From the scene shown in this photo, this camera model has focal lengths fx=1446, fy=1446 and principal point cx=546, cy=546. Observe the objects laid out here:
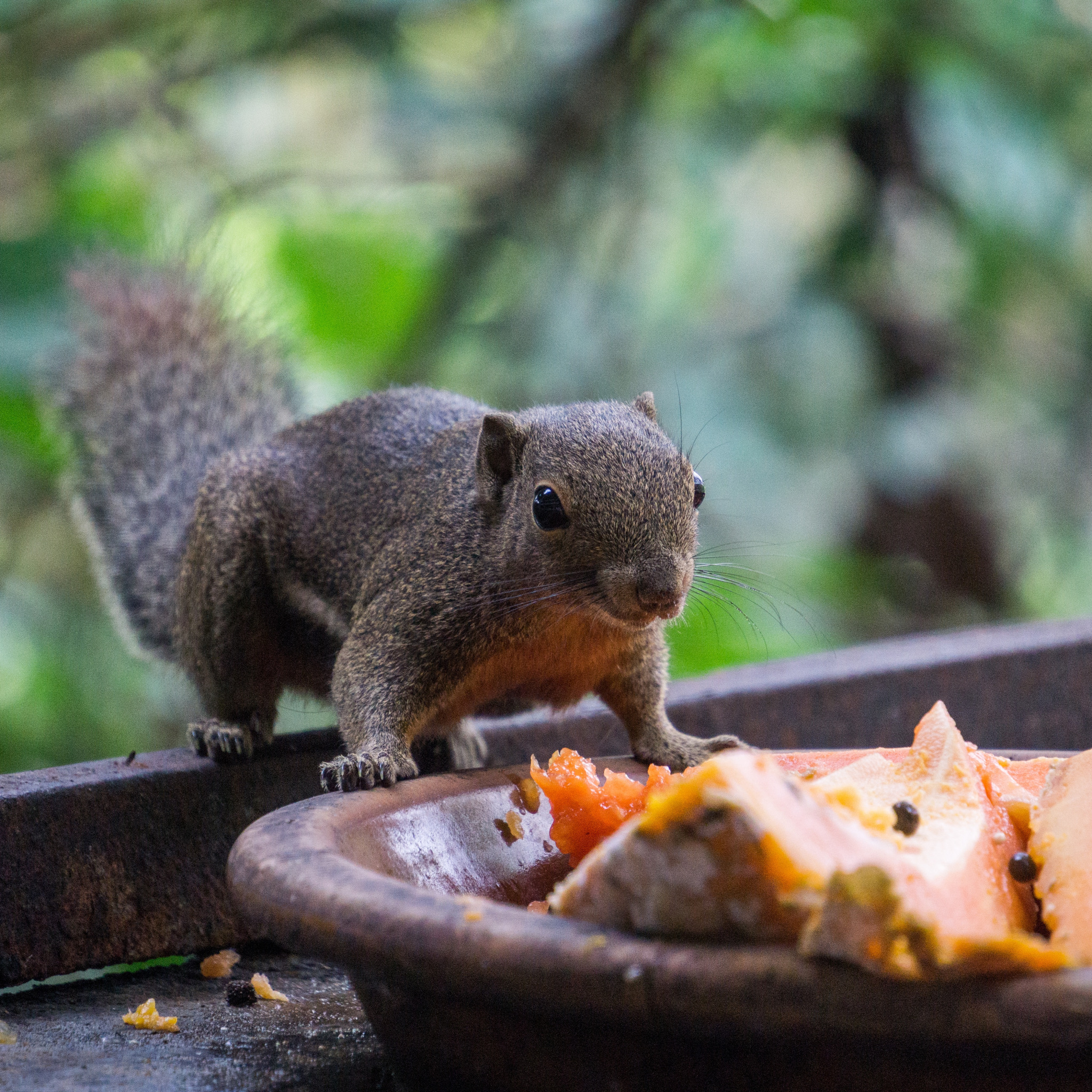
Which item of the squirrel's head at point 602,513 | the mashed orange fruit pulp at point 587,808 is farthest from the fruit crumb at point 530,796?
the squirrel's head at point 602,513

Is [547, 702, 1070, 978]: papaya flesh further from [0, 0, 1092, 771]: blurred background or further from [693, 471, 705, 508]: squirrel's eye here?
[0, 0, 1092, 771]: blurred background

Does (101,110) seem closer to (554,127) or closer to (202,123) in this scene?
(202,123)

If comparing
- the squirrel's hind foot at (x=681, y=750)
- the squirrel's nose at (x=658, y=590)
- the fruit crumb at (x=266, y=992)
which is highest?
the squirrel's nose at (x=658, y=590)

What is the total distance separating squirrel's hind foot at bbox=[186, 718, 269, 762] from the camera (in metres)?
1.97

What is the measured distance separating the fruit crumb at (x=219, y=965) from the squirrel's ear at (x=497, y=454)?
2.20 ft

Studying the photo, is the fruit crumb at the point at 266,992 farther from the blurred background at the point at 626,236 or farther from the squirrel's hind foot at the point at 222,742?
the blurred background at the point at 626,236

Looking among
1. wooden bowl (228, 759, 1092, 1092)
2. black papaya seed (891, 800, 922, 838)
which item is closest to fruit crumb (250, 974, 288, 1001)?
wooden bowl (228, 759, 1092, 1092)

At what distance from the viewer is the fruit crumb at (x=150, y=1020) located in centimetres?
151

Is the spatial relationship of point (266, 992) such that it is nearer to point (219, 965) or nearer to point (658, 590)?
point (219, 965)

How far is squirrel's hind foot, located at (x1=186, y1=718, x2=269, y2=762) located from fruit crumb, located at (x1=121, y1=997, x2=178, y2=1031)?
1.54 feet

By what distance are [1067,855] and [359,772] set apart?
2.70 ft

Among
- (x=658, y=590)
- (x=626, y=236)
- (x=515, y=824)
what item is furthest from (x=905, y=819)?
(x=626, y=236)

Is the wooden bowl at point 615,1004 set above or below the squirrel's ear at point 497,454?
below

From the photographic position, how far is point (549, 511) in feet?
5.93
